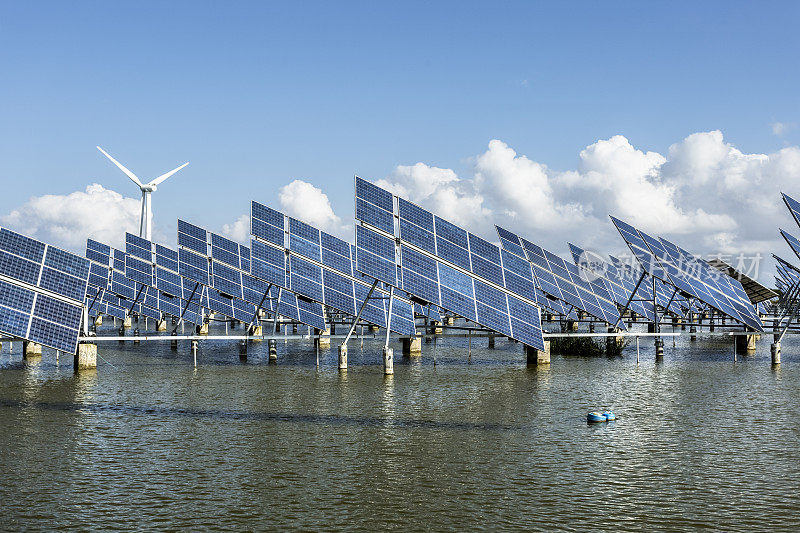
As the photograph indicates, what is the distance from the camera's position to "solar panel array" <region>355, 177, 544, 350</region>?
40781mm

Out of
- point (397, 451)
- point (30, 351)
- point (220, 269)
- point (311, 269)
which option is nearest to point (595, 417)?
point (397, 451)

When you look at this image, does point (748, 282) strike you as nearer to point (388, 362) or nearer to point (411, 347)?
point (411, 347)

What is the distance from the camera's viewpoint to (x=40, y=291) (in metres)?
38.6

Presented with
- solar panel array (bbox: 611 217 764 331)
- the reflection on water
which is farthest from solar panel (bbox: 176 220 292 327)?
solar panel array (bbox: 611 217 764 331)

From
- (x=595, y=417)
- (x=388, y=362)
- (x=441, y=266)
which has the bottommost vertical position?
(x=595, y=417)

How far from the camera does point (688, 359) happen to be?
51.9 meters

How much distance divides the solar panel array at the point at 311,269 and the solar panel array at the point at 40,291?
42.8 feet

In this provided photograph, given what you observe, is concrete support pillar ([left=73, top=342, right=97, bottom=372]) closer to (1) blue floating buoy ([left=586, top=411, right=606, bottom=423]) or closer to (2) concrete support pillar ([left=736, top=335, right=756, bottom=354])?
(1) blue floating buoy ([left=586, top=411, right=606, bottom=423])

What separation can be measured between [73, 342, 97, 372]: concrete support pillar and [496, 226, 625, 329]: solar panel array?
108ft

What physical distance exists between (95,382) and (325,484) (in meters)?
22.8

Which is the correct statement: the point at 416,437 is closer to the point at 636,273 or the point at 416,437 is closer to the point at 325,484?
the point at 325,484

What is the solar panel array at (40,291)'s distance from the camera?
36.5 m

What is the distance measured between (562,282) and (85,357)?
134 feet

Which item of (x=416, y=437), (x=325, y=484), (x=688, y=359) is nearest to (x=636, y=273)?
(x=688, y=359)
